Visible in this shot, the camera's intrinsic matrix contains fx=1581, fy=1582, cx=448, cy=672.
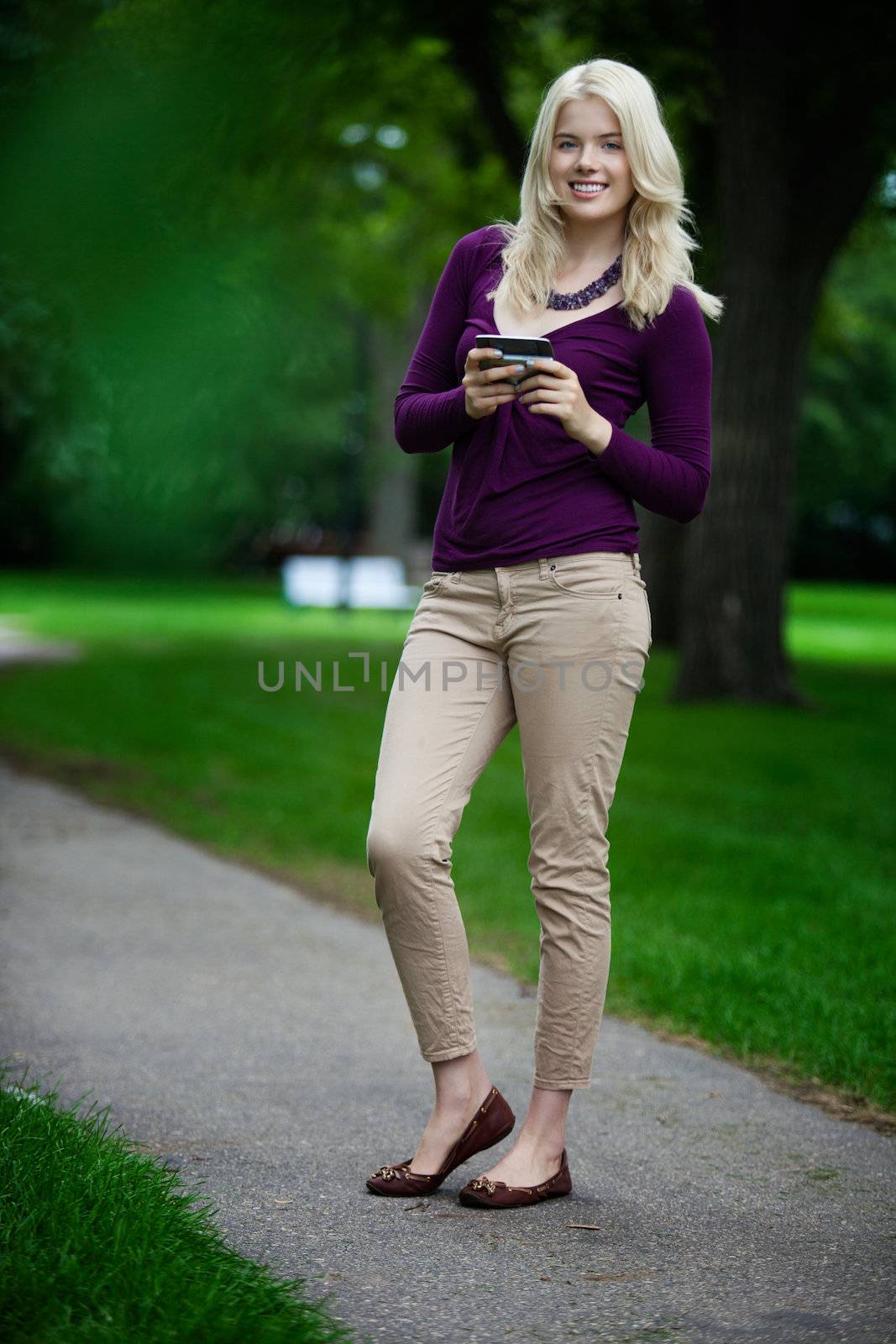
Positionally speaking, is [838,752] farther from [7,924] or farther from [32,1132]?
[32,1132]

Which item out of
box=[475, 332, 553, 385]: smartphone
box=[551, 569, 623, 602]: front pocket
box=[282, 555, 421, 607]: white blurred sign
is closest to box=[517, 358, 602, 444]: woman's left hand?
box=[475, 332, 553, 385]: smartphone

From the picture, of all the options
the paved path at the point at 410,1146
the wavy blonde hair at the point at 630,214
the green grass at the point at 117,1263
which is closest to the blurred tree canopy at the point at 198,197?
the paved path at the point at 410,1146

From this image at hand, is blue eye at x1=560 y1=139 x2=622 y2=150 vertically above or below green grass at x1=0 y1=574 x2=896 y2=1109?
above

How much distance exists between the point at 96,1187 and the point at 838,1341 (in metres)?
1.35

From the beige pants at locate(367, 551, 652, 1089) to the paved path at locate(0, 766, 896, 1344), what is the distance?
38 cm

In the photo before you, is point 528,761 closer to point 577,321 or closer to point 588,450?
point 588,450

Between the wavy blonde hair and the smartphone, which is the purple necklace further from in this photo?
the smartphone

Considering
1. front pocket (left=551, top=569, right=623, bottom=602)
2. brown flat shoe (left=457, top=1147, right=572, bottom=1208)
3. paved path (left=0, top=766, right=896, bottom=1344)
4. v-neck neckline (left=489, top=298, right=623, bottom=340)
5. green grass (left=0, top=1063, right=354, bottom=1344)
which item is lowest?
paved path (left=0, top=766, right=896, bottom=1344)

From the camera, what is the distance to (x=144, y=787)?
30.5ft

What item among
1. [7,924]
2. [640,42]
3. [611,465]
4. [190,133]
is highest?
[640,42]

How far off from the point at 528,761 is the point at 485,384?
2.50 feet

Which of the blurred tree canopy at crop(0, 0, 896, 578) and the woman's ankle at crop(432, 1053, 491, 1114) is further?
the blurred tree canopy at crop(0, 0, 896, 578)

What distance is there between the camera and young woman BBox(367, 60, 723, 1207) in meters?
3.13

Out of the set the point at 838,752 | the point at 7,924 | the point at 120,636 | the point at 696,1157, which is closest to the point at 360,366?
the point at 120,636
